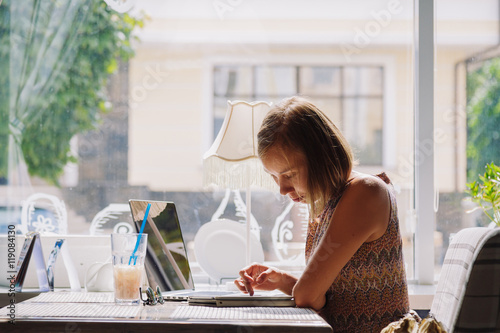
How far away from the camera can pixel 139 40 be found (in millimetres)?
2457

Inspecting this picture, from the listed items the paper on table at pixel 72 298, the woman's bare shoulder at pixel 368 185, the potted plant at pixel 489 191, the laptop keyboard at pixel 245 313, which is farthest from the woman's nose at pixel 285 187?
the potted plant at pixel 489 191

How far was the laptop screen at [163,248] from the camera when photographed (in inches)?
70.0

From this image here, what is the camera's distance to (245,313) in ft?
4.38

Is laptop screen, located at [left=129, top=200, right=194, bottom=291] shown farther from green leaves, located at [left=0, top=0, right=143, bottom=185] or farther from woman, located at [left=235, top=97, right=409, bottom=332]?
green leaves, located at [left=0, top=0, right=143, bottom=185]

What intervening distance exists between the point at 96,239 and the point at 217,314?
1112 millimetres

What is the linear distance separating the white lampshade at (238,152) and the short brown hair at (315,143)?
0.48m

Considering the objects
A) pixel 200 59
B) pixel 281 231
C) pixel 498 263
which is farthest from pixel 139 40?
pixel 498 263

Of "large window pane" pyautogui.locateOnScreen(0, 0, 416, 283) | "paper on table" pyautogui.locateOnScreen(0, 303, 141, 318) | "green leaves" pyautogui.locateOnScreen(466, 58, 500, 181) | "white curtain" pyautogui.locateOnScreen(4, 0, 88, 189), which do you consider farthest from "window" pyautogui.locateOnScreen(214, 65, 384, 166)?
"paper on table" pyautogui.locateOnScreen(0, 303, 141, 318)

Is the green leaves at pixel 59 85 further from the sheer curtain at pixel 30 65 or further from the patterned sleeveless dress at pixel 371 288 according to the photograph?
the patterned sleeveless dress at pixel 371 288

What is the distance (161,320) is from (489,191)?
1457mm

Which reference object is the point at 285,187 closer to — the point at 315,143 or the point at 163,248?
the point at 315,143

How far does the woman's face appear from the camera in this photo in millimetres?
1494

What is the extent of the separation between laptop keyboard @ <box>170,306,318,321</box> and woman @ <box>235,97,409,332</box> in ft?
0.23

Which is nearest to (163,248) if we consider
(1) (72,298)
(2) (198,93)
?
(1) (72,298)
